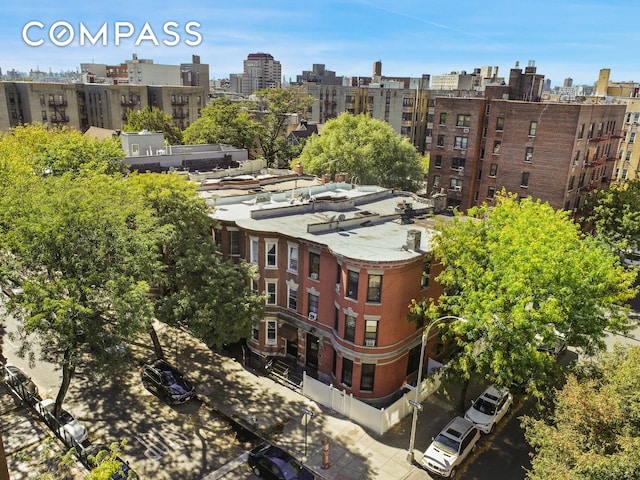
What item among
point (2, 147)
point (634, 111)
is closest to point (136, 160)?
point (2, 147)

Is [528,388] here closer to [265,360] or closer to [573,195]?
[265,360]

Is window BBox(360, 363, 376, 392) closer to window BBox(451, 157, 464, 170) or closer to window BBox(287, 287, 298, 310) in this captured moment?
window BBox(287, 287, 298, 310)

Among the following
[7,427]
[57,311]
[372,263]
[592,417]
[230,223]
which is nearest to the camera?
[592,417]

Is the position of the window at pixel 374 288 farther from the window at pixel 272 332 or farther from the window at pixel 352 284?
the window at pixel 272 332

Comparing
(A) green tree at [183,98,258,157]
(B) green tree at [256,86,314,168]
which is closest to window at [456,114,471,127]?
(B) green tree at [256,86,314,168]

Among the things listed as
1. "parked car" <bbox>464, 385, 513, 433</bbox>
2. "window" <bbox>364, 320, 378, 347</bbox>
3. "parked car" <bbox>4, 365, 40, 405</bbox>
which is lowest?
"parked car" <bbox>464, 385, 513, 433</bbox>

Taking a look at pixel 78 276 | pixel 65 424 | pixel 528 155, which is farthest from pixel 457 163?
pixel 65 424

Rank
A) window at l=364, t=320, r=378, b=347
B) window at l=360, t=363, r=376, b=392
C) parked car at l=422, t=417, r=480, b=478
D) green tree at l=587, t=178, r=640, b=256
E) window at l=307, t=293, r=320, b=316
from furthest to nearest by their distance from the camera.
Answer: green tree at l=587, t=178, r=640, b=256, window at l=307, t=293, r=320, b=316, window at l=360, t=363, r=376, b=392, window at l=364, t=320, r=378, b=347, parked car at l=422, t=417, r=480, b=478
